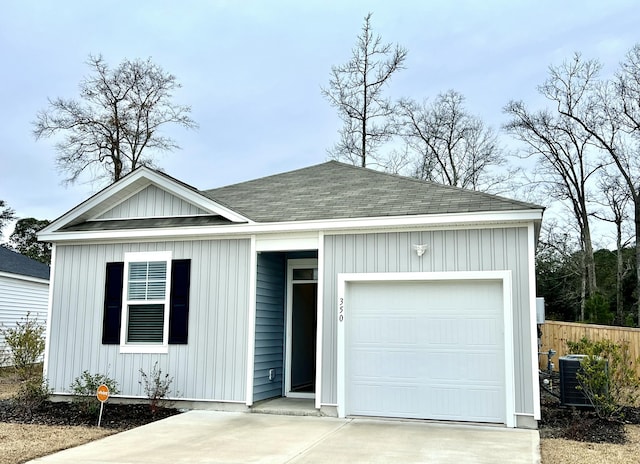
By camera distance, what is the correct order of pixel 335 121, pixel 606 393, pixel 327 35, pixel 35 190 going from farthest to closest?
1. pixel 35 190
2. pixel 335 121
3. pixel 327 35
4. pixel 606 393

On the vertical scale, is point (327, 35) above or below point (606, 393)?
above

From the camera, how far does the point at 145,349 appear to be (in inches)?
397

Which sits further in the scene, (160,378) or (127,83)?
(127,83)

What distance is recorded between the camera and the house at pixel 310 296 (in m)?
8.49

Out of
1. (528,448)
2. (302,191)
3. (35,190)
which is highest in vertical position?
(35,190)

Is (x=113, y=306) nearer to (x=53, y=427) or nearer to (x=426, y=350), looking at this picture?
(x=53, y=427)

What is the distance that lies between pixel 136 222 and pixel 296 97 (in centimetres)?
1305

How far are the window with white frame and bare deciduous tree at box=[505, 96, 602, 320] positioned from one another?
68.8 feet

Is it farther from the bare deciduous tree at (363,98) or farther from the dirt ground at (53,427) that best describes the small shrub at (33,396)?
the bare deciduous tree at (363,98)

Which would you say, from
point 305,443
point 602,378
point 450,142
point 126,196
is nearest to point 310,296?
point 126,196

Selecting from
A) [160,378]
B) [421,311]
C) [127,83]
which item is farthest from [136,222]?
[127,83]

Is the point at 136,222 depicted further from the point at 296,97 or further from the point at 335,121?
the point at 335,121

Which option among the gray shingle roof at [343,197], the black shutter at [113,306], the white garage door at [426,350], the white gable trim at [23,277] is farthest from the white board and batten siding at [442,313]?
the white gable trim at [23,277]

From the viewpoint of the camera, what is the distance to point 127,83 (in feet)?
88.1
